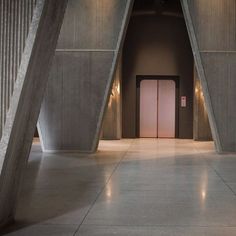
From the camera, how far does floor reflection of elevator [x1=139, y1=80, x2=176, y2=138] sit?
2398cm

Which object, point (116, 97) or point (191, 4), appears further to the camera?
point (116, 97)

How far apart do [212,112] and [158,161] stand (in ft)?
10.1

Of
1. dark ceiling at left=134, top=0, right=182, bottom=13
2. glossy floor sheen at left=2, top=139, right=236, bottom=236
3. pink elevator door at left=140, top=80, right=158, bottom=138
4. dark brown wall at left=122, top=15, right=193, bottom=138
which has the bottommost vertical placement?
glossy floor sheen at left=2, top=139, right=236, bottom=236

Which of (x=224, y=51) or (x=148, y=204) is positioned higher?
(x=224, y=51)

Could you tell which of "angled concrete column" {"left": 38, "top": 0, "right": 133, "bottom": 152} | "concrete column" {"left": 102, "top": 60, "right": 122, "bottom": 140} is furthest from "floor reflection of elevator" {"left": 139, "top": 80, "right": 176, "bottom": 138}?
"angled concrete column" {"left": 38, "top": 0, "right": 133, "bottom": 152}

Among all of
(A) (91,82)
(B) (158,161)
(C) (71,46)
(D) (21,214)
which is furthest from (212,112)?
(D) (21,214)

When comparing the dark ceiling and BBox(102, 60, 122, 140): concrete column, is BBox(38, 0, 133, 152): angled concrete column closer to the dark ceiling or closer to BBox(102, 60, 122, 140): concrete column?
BBox(102, 60, 122, 140): concrete column

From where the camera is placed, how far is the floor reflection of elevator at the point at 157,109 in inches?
944

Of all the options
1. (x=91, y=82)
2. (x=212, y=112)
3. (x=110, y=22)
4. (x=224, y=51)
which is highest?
(x=110, y=22)

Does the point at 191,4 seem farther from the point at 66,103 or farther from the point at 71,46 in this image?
the point at 66,103

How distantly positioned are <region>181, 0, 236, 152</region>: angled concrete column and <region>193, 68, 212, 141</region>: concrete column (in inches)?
287

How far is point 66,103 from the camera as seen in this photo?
14234mm

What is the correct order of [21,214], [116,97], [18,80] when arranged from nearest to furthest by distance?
1. [18,80]
2. [21,214]
3. [116,97]

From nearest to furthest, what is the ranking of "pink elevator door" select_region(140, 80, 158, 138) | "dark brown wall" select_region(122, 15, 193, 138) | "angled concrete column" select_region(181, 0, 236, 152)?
"angled concrete column" select_region(181, 0, 236, 152) → "dark brown wall" select_region(122, 15, 193, 138) → "pink elevator door" select_region(140, 80, 158, 138)
